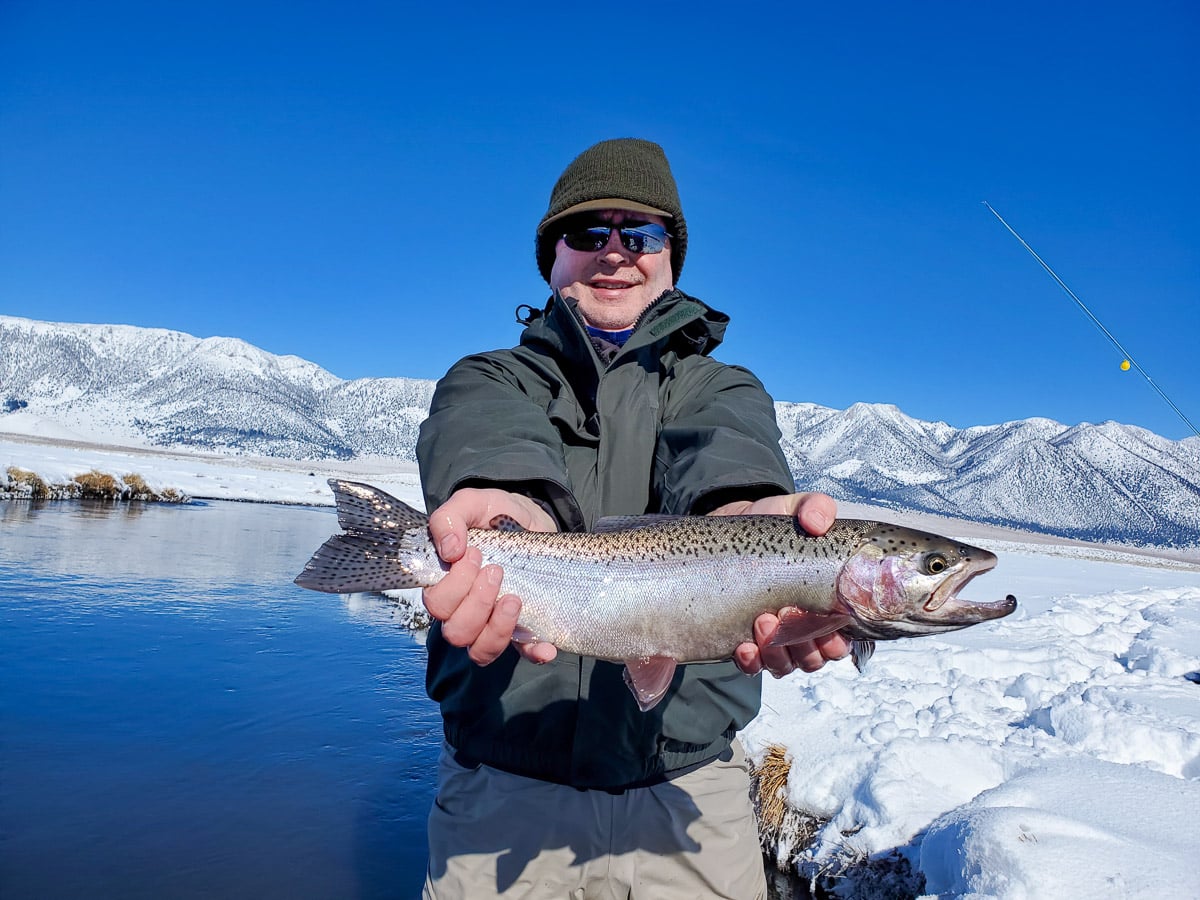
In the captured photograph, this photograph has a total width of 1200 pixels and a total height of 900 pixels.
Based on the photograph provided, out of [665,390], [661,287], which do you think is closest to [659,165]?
[661,287]

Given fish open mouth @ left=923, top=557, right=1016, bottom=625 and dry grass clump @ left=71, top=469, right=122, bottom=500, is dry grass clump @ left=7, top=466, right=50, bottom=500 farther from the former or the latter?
fish open mouth @ left=923, top=557, right=1016, bottom=625

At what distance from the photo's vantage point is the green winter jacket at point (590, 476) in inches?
109

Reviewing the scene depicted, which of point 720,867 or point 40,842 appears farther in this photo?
point 40,842

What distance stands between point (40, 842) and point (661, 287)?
700 cm

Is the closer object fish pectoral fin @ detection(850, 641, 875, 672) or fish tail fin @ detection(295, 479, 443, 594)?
fish tail fin @ detection(295, 479, 443, 594)

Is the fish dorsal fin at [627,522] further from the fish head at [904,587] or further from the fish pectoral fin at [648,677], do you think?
the fish head at [904,587]

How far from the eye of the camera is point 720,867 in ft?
9.98

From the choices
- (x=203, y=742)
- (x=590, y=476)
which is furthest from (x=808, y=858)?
(x=203, y=742)

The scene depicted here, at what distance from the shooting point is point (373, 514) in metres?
2.83

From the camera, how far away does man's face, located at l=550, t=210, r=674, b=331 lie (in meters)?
3.62

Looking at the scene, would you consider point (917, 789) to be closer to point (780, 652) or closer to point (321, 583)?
point (780, 652)

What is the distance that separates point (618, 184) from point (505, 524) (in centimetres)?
192

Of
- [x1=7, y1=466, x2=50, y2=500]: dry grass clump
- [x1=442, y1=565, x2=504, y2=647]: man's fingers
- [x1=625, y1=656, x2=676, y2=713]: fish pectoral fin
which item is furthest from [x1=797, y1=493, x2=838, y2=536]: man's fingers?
[x1=7, y1=466, x2=50, y2=500]: dry grass clump

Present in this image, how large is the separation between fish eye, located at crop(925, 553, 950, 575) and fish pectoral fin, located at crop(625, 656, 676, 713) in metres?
1.06
